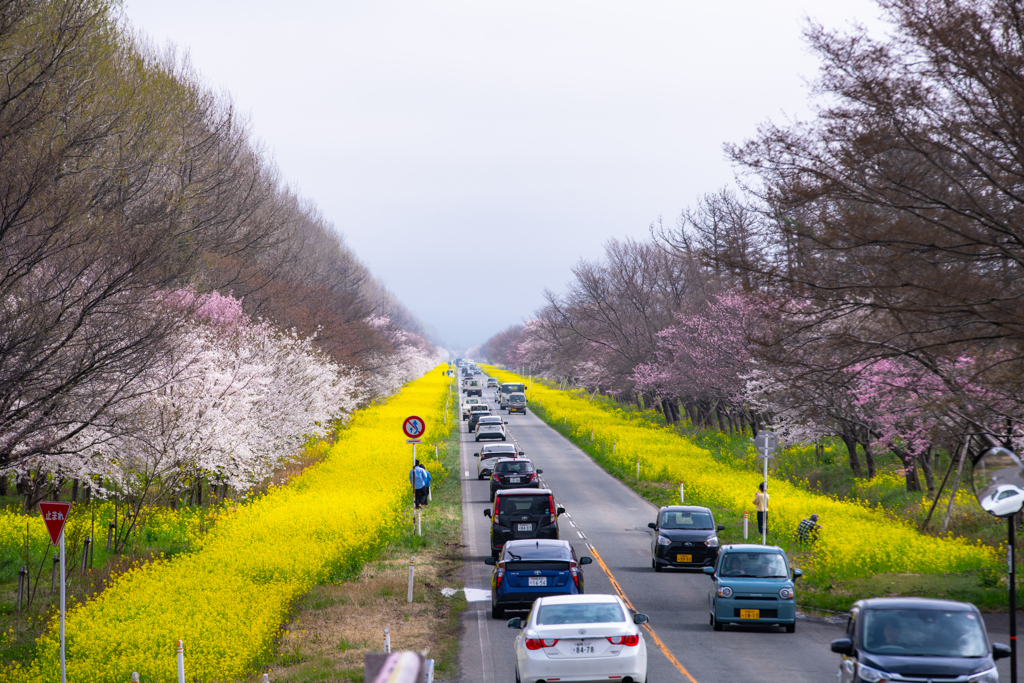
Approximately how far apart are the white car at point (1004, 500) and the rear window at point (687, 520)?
43.5 feet

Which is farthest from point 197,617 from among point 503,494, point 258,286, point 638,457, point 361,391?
point 361,391

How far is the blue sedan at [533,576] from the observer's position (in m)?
16.9

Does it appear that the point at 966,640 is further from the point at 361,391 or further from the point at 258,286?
the point at 361,391

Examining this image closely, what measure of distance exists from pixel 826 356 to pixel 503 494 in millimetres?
8142

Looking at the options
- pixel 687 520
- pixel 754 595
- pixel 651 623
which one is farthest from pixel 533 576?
pixel 687 520

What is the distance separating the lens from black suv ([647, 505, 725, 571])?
74.9 feet

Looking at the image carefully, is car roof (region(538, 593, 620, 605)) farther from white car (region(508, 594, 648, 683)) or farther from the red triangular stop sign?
the red triangular stop sign

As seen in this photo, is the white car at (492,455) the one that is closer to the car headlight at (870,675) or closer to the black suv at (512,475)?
the black suv at (512,475)

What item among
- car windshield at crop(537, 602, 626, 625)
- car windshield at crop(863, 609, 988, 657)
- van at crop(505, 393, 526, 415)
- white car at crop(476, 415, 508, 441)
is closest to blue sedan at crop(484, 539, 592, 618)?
car windshield at crop(537, 602, 626, 625)

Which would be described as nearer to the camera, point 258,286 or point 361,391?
point 258,286

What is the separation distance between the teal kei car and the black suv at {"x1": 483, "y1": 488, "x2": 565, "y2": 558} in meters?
6.63

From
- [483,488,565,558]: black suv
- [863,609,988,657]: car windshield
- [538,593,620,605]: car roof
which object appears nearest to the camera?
[863,609,988,657]: car windshield

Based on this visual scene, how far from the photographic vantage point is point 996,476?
10.5 meters

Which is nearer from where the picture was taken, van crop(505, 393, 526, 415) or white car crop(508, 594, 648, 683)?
white car crop(508, 594, 648, 683)
